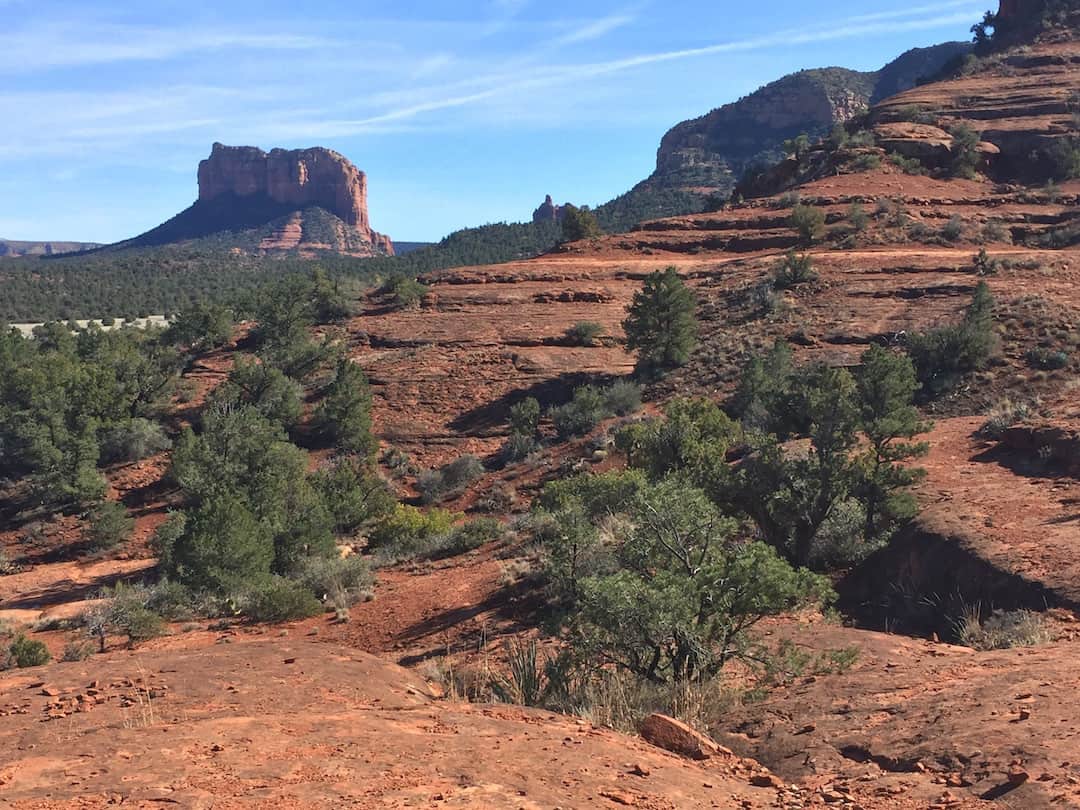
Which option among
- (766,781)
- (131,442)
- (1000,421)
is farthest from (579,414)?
(766,781)

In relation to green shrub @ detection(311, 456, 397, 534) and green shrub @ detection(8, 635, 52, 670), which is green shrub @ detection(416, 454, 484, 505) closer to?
green shrub @ detection(311, 456, 397, 534)

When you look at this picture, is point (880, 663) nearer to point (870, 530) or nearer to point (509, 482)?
point (870, 530)

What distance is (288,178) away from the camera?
158 m

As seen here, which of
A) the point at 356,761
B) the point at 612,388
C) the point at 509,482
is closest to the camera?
the point at 356,761

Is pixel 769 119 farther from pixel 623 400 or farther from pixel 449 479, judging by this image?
pixel 449 479

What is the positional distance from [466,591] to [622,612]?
7333 mm

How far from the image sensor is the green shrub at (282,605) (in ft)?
48.4

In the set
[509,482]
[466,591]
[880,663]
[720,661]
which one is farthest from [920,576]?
[509,482]

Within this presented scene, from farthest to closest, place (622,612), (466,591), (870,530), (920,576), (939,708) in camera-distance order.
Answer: (466,591), (870,530), (920,576), (622,612), (939,708)

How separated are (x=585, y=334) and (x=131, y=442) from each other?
1839 cm

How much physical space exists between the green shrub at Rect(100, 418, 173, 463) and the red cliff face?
13190 cm

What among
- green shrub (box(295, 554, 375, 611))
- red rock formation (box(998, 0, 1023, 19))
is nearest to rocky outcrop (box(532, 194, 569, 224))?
red rock formation (box(998, 0, 1023, 19))

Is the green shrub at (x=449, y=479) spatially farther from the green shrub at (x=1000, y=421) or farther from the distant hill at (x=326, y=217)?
the distant hill at (x=326, y=217)

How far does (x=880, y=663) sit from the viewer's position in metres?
7.77
